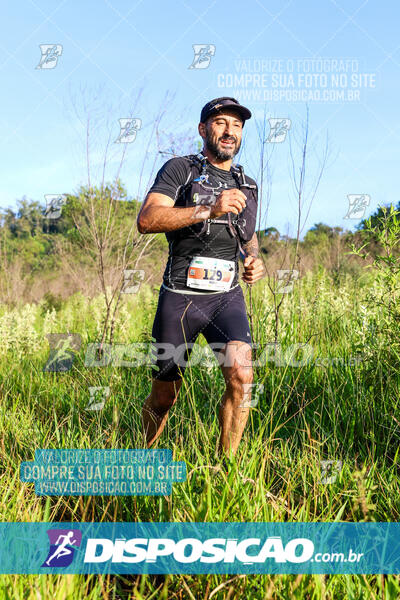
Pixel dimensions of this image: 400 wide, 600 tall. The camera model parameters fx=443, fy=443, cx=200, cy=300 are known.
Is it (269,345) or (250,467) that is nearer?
(250,467)

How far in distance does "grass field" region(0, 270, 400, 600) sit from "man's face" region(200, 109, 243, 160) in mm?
1336

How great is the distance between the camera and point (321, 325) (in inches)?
174

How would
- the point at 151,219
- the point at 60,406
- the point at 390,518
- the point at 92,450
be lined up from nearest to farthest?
1. the point at 390,518
2. the point at 92,450
3. the point at 151,219
4. the point at 60,406

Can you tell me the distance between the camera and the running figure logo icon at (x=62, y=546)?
1.75 metres

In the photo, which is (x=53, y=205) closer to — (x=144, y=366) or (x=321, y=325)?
(x=144, y=366)

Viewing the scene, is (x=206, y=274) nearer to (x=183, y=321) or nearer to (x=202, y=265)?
(x=202, y=265)

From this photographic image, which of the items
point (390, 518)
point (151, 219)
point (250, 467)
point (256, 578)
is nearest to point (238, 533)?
point (256, 578)

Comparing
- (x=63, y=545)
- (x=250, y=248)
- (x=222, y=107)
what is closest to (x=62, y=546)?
(x=63, y=545)

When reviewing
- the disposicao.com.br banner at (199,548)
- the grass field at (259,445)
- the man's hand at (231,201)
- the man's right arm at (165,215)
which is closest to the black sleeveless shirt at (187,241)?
the man's right arm at (165,215)

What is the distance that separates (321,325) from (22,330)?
10.9 ft

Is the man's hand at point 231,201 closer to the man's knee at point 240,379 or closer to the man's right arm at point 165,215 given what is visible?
the man's right arm at point 165,215

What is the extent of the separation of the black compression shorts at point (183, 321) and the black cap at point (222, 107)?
4.12 ft

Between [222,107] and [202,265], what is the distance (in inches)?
43.7

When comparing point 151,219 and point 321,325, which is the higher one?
point 151,219
